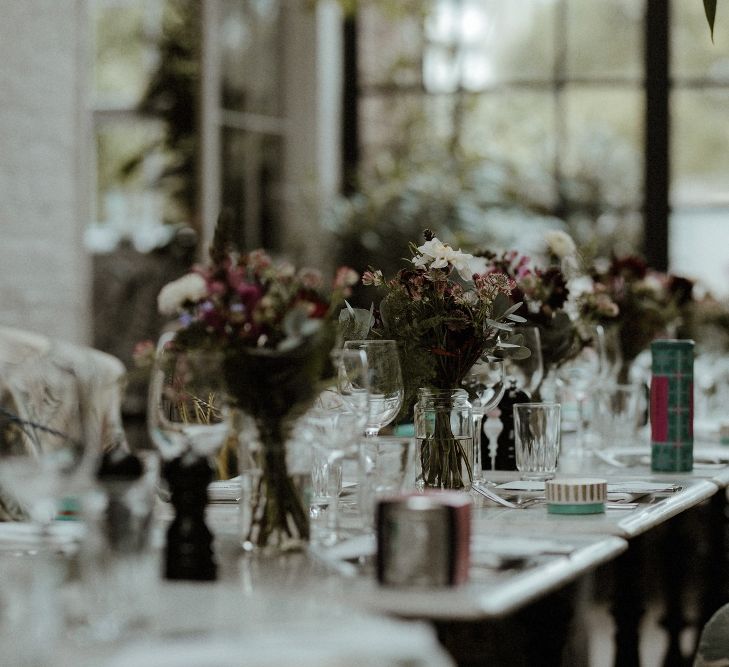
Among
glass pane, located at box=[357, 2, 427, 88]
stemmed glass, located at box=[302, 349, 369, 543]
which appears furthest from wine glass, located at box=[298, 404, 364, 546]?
glass pane, located at box=[357, 2, 427, 88]

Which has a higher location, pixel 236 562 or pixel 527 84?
pixel 527 84

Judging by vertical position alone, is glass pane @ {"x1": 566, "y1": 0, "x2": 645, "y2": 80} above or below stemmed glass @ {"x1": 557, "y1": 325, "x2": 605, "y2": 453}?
above

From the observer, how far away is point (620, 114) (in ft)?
21.4

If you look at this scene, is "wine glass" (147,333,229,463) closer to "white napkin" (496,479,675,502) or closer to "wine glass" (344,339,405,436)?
"wine glass" (344,339,405,436)

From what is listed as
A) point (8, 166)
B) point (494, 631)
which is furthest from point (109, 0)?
point (494, 631)

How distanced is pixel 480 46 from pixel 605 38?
0.61 metres

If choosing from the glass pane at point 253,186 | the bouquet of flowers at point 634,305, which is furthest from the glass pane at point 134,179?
the bouquet of flowers at point 634,305

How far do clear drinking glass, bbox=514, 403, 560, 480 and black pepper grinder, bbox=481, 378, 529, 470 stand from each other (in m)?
0.21

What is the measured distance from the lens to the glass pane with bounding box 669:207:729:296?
6.43 metres

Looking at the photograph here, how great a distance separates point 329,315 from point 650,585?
1511 mm

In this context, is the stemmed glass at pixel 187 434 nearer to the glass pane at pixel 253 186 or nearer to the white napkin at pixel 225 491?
the white napkin at pixel 225 491

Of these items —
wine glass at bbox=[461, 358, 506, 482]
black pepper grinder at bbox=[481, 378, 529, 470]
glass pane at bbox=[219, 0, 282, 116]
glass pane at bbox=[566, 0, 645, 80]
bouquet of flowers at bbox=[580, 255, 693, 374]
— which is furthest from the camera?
glass pane at bbox=[566, 0, 645, 80]

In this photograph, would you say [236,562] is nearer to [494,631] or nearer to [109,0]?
[494,631]

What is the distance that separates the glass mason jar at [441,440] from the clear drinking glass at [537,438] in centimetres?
17
